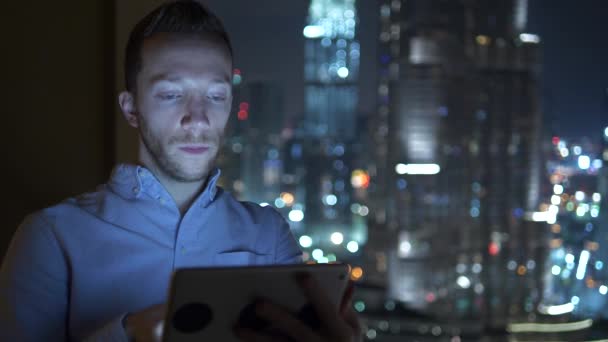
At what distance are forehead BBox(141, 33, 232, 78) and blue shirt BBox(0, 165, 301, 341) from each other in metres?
0.15

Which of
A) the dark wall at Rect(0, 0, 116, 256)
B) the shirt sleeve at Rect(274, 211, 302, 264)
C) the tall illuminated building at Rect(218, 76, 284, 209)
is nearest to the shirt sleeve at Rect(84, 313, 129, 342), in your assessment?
the shirt sleeve at Rect(274, 211, 302, 264)

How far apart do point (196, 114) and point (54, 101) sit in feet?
2.14

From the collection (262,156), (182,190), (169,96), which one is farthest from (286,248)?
(262,156)

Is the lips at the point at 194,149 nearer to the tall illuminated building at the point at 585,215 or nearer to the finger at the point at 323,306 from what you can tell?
the finger at the point at 323,306

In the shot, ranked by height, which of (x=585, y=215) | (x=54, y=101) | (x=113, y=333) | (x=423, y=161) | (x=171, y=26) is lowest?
(x=423, y=161)

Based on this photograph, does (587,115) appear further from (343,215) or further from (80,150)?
(343,215)

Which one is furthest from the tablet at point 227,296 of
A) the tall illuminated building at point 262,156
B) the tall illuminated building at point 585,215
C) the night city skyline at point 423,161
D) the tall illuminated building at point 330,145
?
the tall illuminated building at point 330,145

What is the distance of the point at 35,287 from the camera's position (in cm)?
80

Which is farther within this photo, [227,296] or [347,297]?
[347,297]

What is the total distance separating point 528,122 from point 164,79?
2190 cm

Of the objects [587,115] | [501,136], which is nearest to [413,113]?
[501,136]

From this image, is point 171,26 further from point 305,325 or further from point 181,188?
point 305,325

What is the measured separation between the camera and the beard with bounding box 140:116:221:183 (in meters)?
0.87

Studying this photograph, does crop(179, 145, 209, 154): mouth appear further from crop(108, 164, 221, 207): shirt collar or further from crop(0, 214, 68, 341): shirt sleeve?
crop(0, 214, 68, 341): shirt sleeve
